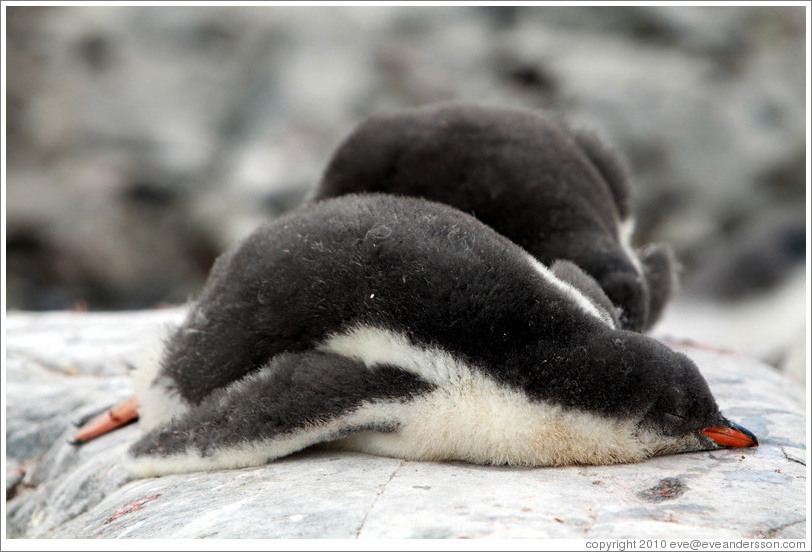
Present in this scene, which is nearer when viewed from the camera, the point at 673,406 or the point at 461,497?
the point at 461,497

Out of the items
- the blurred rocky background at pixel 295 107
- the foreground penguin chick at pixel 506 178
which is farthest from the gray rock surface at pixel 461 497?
the blurred rocky background at pixel 295 107

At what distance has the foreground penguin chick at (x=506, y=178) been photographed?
396 cm

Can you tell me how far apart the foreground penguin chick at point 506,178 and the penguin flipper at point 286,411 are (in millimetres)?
1591

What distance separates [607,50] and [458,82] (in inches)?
105

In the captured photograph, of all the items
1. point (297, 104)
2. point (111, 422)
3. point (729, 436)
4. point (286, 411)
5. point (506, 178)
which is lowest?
point (111, 422)

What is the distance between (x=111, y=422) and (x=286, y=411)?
5.63ft

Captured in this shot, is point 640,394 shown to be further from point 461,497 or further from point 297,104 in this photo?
point 297,104

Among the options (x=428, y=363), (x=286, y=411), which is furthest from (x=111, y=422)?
(x=428, y=363)

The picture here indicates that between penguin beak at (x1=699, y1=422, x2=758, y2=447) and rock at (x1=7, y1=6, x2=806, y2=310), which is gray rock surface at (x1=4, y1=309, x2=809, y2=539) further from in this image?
rock at (x1=7, y1=6, x2=806, y2=310)

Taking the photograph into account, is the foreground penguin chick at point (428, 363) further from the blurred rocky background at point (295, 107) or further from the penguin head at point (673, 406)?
the blurred rocky background at point (295, 107)

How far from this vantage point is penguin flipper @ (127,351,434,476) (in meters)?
2.52

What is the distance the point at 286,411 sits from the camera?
260 centimetres

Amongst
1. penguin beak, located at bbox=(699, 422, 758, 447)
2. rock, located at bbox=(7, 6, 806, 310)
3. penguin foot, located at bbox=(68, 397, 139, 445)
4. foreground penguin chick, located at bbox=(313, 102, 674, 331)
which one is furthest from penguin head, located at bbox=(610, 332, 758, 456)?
rock, located at bbox=(7, 6, 806, 310)

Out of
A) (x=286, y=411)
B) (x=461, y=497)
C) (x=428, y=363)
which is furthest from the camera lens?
(x=286, y=411)
